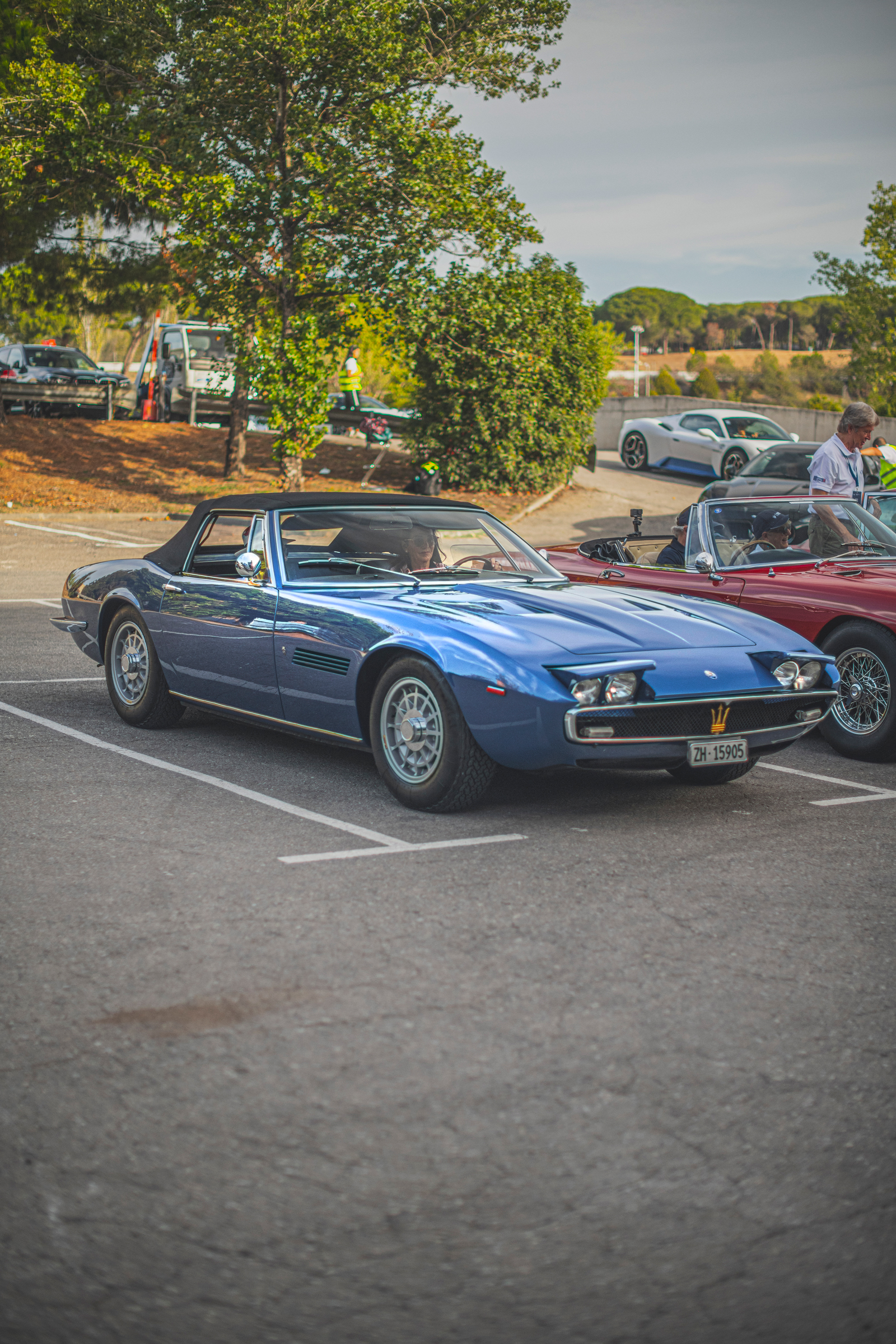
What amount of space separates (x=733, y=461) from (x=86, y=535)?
1300 centimetres

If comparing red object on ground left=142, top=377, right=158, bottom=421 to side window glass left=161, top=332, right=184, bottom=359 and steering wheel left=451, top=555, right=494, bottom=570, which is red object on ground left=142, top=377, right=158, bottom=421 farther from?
steering wheel left=451, top=555, right=494, bottom=570

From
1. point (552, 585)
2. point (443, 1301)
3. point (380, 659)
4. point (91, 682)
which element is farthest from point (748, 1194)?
point (91, 682)

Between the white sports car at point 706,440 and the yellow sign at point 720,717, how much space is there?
20.3m

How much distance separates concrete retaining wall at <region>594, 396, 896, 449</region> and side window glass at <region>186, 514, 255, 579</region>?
3392cm

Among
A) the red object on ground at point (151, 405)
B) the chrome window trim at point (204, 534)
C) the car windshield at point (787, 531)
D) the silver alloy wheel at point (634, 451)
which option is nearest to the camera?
the chrome window trim at point (204, 534)

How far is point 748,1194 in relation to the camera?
2707 millimetres

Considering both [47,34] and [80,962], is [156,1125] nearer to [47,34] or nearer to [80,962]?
[80,962]

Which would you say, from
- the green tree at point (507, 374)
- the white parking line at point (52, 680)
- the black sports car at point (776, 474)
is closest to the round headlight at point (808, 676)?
the white parking line at point (52, 680)

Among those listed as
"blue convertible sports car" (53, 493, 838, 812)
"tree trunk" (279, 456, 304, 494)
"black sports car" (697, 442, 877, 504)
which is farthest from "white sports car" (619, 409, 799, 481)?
"blue convertible sports car" (53, 493, 838, 812)

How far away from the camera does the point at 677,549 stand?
850 centimetres

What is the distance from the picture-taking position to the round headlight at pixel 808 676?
594 cm

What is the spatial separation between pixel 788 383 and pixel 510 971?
89.2 m

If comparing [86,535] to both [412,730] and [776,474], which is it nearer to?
[776,474]

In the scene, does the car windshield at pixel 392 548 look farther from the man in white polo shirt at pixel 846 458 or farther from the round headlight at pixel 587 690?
the man in white polo shirt at pixel 846 458
